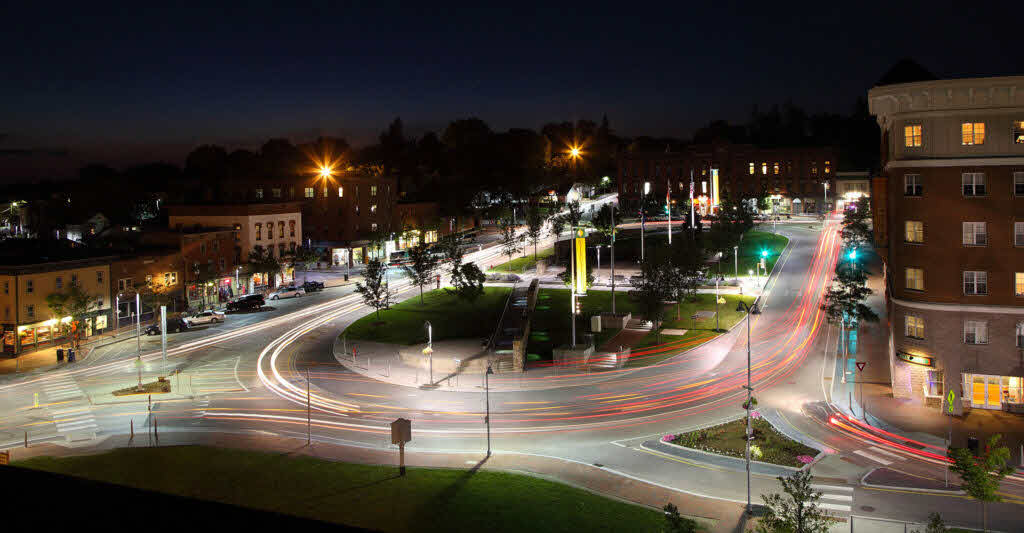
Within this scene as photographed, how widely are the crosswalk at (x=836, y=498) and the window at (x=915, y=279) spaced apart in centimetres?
1528

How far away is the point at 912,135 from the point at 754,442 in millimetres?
18290

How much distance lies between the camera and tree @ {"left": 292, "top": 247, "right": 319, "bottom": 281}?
94.5 metres

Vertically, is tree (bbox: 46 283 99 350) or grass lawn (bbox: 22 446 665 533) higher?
tree (bbox: 46 283 99 350)

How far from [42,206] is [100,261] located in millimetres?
80869

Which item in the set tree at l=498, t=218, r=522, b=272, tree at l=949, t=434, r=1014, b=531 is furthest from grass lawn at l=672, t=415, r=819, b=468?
tree at l=498, t=218, r=522, b=272

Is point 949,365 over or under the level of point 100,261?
under

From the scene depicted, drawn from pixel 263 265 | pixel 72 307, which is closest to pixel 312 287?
pixel 263 265

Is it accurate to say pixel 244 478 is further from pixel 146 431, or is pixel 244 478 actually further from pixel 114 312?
pixel 114 312

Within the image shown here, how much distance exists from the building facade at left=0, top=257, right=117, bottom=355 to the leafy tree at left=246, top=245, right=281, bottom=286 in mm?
19190

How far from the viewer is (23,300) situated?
58.8 m

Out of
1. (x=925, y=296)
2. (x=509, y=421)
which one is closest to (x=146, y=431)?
(x=509, y=421)

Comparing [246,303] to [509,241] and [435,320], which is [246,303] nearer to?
[435,320]

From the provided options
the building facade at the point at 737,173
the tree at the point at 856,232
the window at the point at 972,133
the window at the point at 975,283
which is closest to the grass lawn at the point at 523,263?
the tree at the point at 856,232

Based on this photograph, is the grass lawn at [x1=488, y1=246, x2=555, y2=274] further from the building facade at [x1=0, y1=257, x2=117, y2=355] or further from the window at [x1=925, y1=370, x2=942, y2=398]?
the window at [x1=925, y1=370, x2=942, y2=398]
